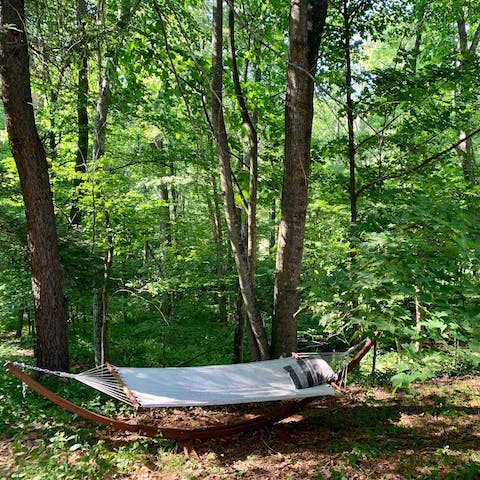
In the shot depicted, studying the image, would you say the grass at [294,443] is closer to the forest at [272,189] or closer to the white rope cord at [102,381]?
the forest at [272,189]

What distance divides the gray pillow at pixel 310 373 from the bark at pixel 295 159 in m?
0.31

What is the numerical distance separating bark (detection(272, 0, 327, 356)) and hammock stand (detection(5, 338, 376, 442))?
0.50 meters

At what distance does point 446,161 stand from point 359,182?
0.92 m

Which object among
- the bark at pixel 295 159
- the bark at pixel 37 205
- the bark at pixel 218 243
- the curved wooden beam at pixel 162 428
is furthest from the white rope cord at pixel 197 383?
the bark at pixel 218 243

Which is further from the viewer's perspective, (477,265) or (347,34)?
(347,34)

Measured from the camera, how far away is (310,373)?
2.76m

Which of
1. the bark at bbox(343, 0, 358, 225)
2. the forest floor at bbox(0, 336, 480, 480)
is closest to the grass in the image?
the forest floor at bbox(0, 336, 480, 480)

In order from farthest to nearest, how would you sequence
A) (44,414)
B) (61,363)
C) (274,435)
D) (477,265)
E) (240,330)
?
(240,330), (61,363), (44,414), (274,435), (477,265)

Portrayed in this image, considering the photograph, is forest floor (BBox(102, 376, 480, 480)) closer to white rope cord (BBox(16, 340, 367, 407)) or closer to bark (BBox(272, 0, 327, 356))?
white rope cord (BBox(16, 340, 367, 407))

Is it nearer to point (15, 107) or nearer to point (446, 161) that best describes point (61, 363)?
point (15, 107)

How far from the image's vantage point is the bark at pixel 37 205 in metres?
3.51

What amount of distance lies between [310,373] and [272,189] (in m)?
2.15

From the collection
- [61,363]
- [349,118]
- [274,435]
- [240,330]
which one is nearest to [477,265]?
[274,435]

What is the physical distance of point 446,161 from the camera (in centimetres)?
404
